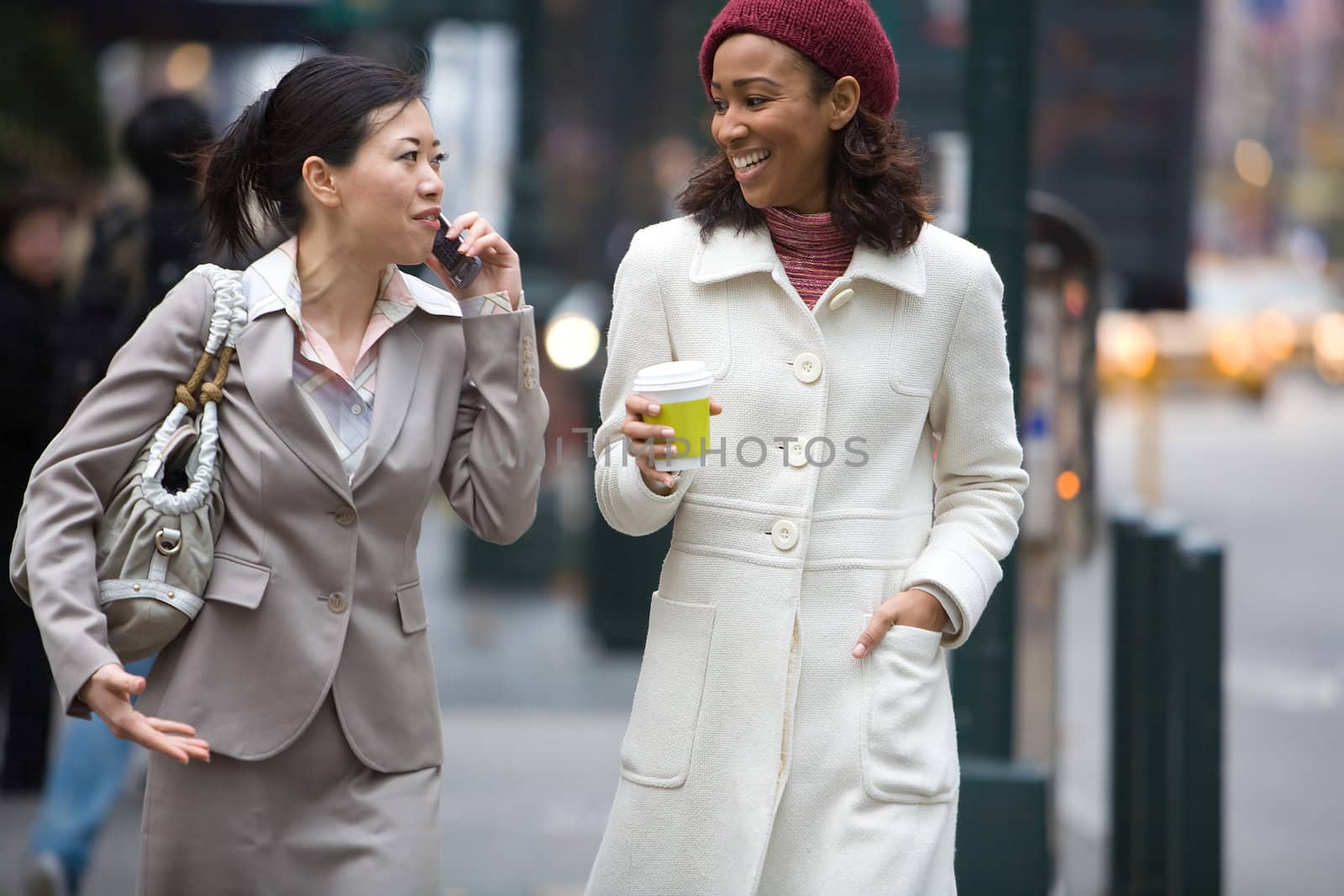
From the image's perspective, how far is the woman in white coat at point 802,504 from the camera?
2.92m

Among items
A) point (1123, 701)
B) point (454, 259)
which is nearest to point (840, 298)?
point (454, 259)

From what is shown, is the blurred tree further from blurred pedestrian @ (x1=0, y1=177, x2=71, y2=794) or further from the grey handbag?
the grey handbag

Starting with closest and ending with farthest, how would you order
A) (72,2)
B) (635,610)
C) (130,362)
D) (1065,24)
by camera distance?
1. (130,362)
2. (635,610)
3. (1065,24)
4. (72,2)

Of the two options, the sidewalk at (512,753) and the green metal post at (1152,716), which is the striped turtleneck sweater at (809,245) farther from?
the green metal post at (1152,716)

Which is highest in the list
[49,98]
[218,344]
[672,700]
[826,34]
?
[49,98]

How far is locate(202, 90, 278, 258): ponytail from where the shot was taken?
2980 mm

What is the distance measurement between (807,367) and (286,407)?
85cm

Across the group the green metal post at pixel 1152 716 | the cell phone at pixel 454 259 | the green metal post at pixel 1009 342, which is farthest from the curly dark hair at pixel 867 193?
the green metal post at pixel 1152 716

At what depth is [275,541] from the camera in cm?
282

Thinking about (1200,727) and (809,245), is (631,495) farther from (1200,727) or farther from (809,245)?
(1200,727)

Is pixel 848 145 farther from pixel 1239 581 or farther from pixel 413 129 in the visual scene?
pixel 1239 581

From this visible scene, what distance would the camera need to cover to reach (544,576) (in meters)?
10.5

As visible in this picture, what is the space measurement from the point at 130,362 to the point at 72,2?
38.0 feet

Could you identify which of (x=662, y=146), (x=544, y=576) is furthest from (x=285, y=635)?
(x=662, y=146)
